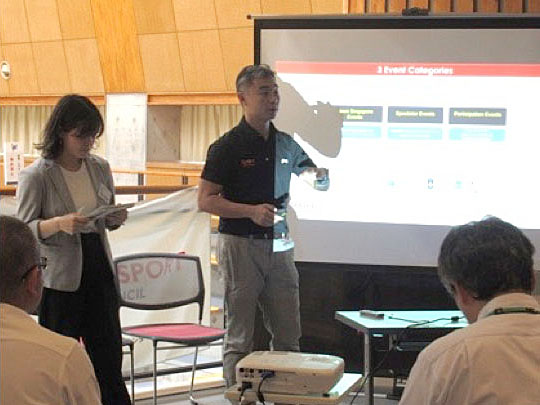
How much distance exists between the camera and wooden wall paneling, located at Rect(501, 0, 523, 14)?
500 cm

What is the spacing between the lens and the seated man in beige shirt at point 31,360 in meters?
1.73

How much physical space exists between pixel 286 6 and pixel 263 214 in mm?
Answer: 5019

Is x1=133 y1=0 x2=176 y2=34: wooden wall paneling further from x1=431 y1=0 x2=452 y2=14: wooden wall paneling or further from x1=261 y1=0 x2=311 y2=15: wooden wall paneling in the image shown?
x1=431 y1=0 x2=452 y2=14: wooden wall paneling

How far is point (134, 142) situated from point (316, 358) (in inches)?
303

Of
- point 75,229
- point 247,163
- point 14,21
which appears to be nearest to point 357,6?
point 247,163

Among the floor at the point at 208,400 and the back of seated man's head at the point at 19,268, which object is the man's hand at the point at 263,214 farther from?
the back of seated man's head at the point at 19,268

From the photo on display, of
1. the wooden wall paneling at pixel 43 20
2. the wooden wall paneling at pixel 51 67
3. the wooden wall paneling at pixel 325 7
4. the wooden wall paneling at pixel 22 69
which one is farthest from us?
the wooden wall paneling at pixel 22 69

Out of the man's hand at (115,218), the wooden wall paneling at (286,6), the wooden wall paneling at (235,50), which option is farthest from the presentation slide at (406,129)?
the wooden wall paneling at (235,50)

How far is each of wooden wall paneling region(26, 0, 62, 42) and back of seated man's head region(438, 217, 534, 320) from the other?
977 cm

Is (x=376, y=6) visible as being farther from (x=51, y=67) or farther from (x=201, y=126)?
(x=51, y=67)

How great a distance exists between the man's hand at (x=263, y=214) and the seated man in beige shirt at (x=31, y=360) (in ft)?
6.83

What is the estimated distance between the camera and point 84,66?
1086 cm

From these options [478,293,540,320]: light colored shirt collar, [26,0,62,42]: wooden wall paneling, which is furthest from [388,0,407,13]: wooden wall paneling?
[26,0,62,42]: wooden wall paneling

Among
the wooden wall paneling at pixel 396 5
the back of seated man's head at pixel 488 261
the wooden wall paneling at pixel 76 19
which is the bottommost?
the back of seated man's head at pixel 488 261
